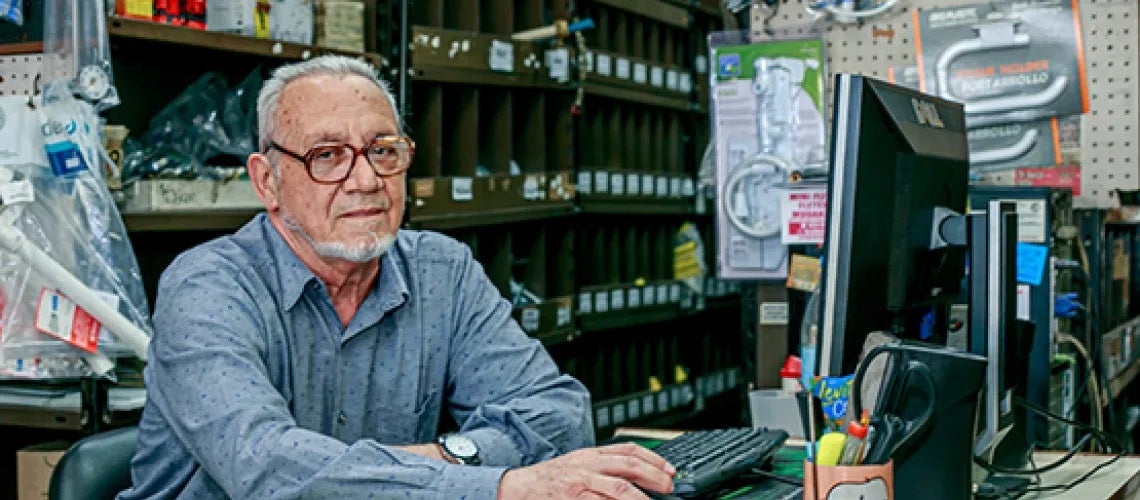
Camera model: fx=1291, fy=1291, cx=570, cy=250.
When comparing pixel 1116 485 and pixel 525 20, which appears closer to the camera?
pixel 1116 485

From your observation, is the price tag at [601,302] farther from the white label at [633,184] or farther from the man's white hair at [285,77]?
the man's white hair at [285,77]

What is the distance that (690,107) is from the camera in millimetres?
5484

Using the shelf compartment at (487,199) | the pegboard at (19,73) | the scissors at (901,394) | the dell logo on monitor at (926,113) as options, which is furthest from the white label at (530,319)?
Answer: the scissors at (901,394)

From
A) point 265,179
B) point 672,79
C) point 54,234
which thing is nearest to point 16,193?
point 54,234

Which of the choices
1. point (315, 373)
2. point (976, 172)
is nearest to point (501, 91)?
point (976, 172)

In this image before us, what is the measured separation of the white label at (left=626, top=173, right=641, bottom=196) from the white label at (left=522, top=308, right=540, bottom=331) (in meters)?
0.86

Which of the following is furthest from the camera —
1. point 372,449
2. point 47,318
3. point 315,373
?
point 47,318

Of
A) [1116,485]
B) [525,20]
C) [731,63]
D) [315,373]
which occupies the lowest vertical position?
[1116,485]

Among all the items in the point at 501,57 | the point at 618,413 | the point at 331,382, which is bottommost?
the point at 618,413

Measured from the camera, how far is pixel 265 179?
6.46 ft

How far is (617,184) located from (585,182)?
26 centimetres

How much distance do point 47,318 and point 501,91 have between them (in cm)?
188

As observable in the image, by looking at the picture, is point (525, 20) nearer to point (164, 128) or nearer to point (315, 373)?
point (164, 128)

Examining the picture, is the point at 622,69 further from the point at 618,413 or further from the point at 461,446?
the point at 461,446
